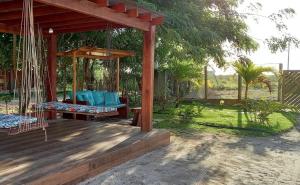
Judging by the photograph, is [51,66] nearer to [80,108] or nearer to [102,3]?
[80,108]

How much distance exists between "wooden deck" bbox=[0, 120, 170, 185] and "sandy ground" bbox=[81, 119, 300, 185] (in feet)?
0.56

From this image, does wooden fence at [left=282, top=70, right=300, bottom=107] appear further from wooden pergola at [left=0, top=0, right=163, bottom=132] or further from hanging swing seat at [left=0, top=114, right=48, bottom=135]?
hanging swing seat at [left=0, top=114, right=48, bottom=135]

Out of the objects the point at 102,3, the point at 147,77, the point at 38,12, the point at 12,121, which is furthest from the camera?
the point at 147,77

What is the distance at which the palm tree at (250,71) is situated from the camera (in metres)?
13.3

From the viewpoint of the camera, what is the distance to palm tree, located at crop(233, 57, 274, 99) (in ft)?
43.8

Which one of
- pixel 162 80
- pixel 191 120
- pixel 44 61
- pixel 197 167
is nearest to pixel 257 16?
pixel 162 80

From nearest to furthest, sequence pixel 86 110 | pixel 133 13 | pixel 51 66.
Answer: pixel 133 13, pixel 86 110, pixel 51 66

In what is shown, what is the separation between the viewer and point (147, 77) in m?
6.69

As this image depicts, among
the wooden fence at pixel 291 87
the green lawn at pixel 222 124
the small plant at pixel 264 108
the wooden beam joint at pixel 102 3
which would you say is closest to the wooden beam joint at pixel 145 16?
the wooden beam joint at pixel 102 3

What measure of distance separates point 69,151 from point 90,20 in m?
2.82

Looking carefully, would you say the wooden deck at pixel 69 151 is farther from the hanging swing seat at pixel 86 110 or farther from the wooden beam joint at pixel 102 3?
the wooden beam joint at pixel 102 3

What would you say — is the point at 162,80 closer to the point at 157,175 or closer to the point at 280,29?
the point at 280,29

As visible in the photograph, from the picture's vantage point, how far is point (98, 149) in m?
5.25

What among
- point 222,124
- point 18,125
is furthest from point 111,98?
point 18,125
